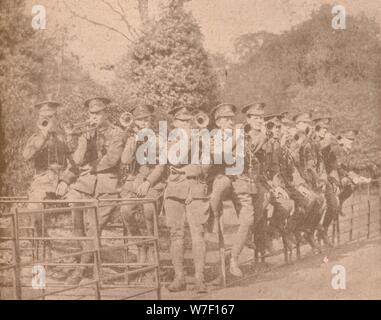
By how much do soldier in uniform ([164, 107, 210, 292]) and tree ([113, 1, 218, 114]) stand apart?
2.54 ft

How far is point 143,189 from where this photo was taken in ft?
20.0

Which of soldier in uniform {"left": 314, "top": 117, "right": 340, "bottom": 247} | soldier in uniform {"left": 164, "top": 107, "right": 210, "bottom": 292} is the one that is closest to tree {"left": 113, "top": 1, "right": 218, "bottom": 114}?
soldier in uniform {"left": 164, "top": 107, "right": 210, "bottom": 292}

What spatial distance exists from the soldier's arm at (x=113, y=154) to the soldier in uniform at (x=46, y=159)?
28 cm

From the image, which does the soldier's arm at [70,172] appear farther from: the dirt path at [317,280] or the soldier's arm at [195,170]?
the dirt path at [317,280]

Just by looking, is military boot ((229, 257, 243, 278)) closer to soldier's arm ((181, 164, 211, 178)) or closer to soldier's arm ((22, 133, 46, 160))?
soldier's arm ((181, 164, 211, 178))

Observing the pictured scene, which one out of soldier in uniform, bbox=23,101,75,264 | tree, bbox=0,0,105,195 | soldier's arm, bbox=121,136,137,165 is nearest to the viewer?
soldier's arm, bbox=121,136,137,165

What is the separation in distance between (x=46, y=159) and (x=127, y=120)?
2.95ft

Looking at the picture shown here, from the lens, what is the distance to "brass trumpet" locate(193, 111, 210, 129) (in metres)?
6.08

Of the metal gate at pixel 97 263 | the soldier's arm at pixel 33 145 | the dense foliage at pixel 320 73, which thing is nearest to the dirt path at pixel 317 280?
the metal gate at pixel 97 263

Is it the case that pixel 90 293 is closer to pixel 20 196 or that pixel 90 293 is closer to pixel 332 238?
pixel 20 196

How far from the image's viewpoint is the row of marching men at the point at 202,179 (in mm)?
5926

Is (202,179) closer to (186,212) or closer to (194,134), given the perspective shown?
(186,212)

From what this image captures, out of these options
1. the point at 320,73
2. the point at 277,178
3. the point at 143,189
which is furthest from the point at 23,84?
the point at 320,73

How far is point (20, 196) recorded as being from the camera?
254 inches
